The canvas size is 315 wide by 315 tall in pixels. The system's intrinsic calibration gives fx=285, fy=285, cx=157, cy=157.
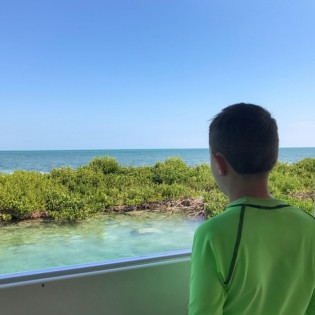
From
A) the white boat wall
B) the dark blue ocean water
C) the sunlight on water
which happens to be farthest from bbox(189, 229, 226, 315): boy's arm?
the dark blue ocean water

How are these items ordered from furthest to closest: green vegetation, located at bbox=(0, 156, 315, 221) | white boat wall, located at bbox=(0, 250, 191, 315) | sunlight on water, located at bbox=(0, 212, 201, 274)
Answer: green vegetation, located at bbox=(0, 156, 315, 221) → sunlight on water, located at bbox=(0, 212, 201, 274) → white boat wall, located at bbox=(0, 250, 191, 315)

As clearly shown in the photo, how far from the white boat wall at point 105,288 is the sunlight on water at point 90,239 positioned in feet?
4.90

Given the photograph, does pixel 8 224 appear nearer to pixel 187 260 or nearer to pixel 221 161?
pixel 187 260

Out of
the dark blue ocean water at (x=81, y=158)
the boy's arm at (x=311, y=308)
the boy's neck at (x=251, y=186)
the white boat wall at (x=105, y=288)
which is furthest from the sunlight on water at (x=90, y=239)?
the boy's neck at (x=251, y=186)

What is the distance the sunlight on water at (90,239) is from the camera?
8.23 ft

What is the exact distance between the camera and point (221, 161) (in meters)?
0.60

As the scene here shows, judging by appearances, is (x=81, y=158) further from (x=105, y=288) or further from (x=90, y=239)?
(x=105, y=288)

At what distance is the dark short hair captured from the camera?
57 cm

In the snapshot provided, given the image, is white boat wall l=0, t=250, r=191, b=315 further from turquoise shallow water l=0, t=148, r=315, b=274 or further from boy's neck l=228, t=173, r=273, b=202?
turquoise shallow water l=0, t=148, r=315, b=274

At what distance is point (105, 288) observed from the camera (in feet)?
3.49

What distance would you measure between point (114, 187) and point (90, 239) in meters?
0.72

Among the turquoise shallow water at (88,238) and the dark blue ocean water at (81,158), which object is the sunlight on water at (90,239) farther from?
the dark blue ocean water at (81,158)

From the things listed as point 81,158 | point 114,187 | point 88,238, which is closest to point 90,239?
point 88,238

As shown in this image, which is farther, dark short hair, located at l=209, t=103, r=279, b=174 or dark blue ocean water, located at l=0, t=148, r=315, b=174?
dark blue ocean water, located at l=0, t=148, r=315, b=174
